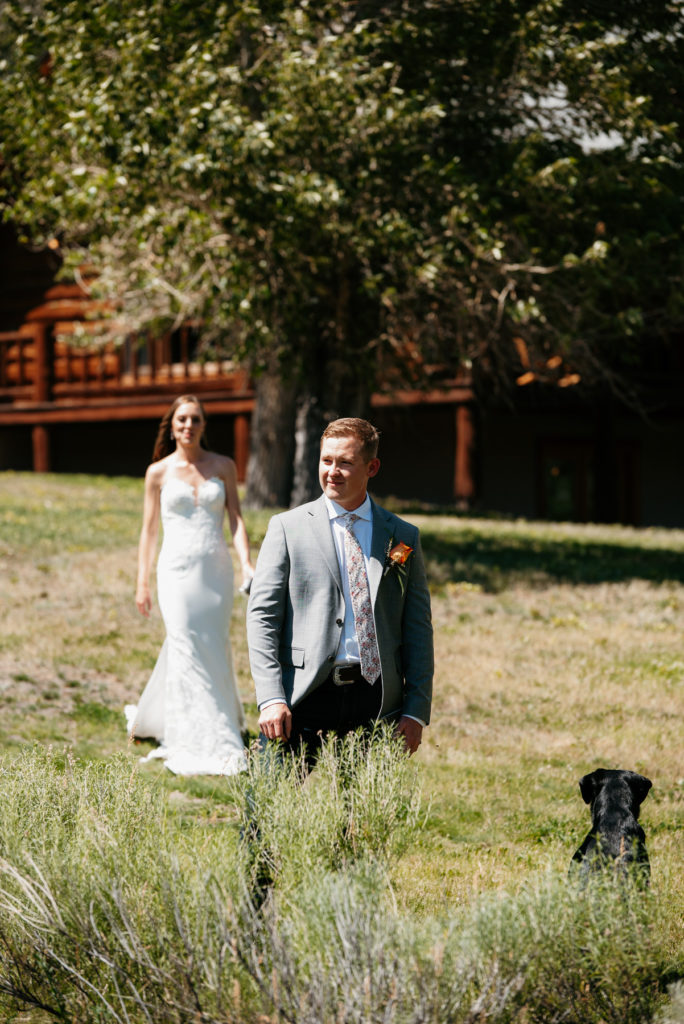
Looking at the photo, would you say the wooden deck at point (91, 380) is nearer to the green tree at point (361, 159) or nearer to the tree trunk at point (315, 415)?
the tree trunk at point (315, 415)

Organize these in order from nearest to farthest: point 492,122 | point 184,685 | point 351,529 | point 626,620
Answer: point 351,529, point 184,685, point 626,620, point 492,122

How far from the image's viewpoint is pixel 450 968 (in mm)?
3174

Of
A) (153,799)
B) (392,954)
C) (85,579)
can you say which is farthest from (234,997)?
(85,579)

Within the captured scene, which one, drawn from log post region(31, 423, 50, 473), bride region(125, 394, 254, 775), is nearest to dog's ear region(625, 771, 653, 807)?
bride region(125, 394, 254, 775)

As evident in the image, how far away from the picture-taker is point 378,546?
13.7 ft

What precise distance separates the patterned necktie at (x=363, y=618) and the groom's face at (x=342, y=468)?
23cm

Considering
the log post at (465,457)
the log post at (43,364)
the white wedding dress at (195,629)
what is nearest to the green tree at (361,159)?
the white wedding dress at (195,629)

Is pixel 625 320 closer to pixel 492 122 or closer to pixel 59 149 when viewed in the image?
→ pixel 492 122

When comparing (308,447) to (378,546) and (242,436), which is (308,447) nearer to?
(242,436)

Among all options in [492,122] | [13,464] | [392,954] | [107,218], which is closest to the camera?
[392,954]

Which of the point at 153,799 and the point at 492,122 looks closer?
the point at 153,799

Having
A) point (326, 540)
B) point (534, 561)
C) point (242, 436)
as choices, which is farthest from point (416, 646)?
→ point (242, 436)

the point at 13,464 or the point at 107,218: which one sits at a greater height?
the point at 107,218

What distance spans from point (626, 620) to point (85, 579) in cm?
545
